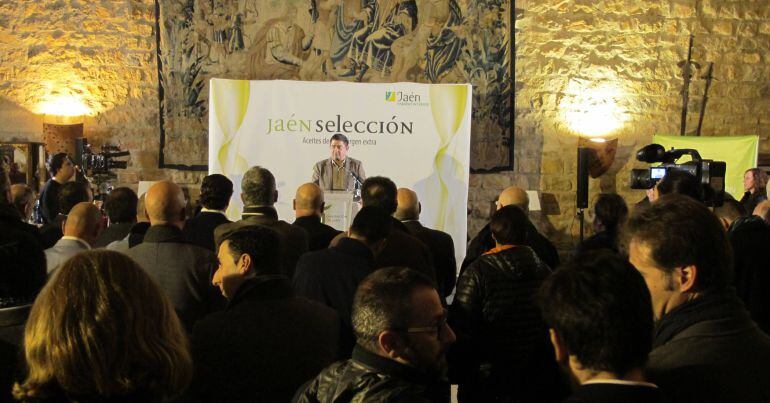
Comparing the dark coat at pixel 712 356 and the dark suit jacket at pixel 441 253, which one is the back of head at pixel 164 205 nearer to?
the dark suit jacket at pixel 441 253

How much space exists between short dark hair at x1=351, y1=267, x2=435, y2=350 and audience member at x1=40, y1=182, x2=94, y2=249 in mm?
3394

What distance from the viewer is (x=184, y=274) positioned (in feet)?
11.9

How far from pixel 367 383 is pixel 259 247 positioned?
1071mm

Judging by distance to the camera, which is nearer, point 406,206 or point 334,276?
point 334,276

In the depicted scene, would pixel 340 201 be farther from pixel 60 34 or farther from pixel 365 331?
pixel 365 331

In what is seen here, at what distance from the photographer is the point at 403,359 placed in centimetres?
196

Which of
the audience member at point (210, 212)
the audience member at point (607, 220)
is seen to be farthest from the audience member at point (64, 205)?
the audience member at point (607, 220)

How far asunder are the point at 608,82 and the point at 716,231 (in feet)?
25.2

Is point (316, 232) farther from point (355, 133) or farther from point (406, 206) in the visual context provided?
point (355, 133)

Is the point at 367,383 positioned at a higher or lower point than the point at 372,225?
lower

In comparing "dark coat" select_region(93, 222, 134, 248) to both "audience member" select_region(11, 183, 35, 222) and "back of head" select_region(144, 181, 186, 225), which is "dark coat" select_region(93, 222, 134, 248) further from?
"audience member" select_region(11, 183, 35, 222)

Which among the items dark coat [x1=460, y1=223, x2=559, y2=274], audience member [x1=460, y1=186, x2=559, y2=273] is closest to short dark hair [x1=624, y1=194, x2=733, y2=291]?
audience member [x1=460, y1=186, x2=559, y2=273]

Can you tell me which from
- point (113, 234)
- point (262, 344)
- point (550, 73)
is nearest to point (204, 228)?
point (113, 234)

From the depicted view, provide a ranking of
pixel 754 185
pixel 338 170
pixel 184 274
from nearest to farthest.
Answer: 1. pixel 184 274
2. pixel 754 185
3. pixel 338 170
